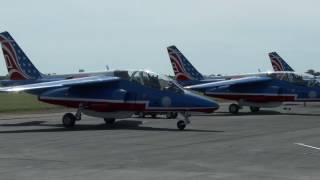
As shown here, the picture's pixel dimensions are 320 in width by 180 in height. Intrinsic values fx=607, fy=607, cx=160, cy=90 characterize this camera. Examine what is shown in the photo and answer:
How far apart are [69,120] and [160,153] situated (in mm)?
10497

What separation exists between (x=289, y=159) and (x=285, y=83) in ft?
73.4

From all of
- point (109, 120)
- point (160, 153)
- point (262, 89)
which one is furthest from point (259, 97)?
point (160, 153)

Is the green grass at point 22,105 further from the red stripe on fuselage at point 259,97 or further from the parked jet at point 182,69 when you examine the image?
the red stripe on fuselage at point 259,97

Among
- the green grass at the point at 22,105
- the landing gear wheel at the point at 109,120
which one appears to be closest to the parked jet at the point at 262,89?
the landing gear wheel at the point at 109,120

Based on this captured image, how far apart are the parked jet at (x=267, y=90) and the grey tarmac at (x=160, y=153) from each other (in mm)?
11993

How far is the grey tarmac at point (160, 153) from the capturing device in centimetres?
1156

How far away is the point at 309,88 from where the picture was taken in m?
35.2

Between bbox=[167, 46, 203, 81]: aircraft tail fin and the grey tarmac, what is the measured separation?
78.5 feet

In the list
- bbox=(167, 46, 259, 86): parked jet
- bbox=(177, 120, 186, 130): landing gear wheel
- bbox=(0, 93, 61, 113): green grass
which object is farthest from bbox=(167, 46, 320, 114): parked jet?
bbox=(0, 93, 61, 113): green grass

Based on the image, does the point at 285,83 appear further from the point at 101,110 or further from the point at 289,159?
the point at 289,159

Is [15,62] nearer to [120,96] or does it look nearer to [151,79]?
[120,96]

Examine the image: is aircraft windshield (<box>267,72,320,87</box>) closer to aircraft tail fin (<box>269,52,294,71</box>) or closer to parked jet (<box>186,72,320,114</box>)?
parked jet (<box>186,72,320,114</box>)

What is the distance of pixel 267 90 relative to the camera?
3581 centimetres

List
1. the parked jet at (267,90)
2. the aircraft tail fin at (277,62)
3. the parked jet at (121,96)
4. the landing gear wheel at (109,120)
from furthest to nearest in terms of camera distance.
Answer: the aircraft tail fin at (277,62) < the parked jet at (267,90) < the landing gear wheel at (109,120) < the parked jet at (121,96)
